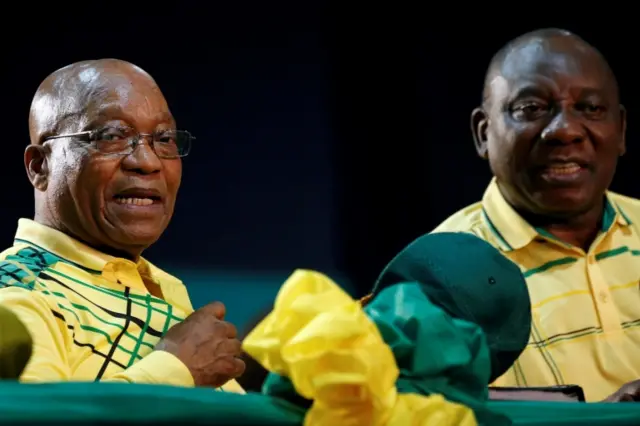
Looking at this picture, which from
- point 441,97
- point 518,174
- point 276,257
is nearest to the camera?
point 518,174

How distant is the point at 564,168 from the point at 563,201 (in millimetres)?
65

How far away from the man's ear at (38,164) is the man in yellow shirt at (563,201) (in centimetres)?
85

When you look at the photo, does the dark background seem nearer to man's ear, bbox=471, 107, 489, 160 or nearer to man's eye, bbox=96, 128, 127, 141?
man's ear, bbox=471, 107, 489, 160

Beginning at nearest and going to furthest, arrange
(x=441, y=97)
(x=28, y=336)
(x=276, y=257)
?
(x=28, y=336)
(x=276, y=257)
(x=441, y=97)

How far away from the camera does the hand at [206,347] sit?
1795 millimetres

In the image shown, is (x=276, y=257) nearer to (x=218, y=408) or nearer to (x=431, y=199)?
(x=431, y=199)

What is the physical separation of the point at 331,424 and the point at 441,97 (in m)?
2.35

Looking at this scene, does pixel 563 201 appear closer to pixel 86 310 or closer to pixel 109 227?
pixel 109 227

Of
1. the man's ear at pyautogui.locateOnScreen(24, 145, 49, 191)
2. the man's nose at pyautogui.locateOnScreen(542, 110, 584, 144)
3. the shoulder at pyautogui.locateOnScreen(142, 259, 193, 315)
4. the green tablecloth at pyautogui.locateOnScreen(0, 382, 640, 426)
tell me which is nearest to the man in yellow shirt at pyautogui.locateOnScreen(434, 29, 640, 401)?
the man's nose at pyautogui.locateOnScreen(542, 110, 584, 144)

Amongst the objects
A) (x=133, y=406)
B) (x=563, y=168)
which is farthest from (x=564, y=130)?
(x=133, y=406)

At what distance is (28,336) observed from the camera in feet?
5.28

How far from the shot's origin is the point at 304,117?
334cm

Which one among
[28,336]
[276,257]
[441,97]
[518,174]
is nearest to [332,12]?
[441,97]

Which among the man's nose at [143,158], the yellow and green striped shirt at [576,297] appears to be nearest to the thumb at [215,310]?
the man's nose at [143,158]
